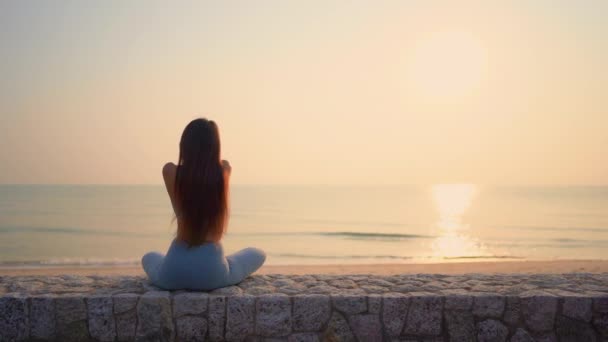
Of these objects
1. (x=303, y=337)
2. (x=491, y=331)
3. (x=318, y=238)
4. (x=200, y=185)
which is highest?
(x=200, y=185)

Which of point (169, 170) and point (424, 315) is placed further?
point (169, 170)

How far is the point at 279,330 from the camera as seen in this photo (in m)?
4.81

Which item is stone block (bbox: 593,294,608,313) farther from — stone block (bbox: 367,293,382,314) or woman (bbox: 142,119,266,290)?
woman (bbox: 142,119,266,290)

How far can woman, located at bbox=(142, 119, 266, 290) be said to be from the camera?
4.80m

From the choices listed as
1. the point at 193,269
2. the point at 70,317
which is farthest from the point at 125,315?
the point at 193,269

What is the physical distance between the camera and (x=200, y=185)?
4844 mm

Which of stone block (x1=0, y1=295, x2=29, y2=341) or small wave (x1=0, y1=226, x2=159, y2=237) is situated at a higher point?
small wave (x1=0, y1=226, x2=159, y2=237)

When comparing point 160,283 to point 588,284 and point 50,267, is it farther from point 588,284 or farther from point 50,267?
point 50,267

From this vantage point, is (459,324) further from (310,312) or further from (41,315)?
(41,315)

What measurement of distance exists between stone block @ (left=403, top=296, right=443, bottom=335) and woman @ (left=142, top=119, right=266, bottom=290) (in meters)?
1.74

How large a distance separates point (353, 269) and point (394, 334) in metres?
9.21

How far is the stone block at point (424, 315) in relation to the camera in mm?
4875

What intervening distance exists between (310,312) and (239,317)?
63cm

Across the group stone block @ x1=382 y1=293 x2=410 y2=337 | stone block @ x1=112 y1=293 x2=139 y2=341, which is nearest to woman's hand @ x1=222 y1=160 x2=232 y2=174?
stone block @ x1=112 y1=293 x2=139 y2=341
